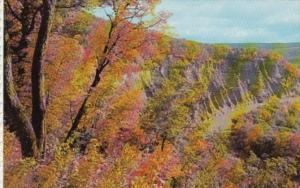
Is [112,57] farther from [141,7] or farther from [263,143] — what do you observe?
[263,143]

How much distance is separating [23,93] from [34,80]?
2693mm

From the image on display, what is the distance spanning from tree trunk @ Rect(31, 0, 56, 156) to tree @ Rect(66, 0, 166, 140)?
2.96m

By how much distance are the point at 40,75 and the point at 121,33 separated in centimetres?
387

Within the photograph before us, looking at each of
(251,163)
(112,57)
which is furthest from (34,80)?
(251,163)

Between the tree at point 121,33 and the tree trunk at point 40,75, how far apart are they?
296 cm

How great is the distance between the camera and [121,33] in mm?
16422

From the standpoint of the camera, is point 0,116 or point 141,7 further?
point 141,7

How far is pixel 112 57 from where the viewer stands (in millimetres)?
16625

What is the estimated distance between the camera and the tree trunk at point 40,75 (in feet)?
41.4

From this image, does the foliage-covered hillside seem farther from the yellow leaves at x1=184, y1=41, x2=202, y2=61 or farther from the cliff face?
the cliff face

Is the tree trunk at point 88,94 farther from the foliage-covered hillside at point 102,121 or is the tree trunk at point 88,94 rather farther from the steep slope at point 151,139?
the steep slope at point 151,139

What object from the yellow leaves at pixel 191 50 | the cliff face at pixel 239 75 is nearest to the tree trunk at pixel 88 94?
the yellow leaves at pixel 191 50

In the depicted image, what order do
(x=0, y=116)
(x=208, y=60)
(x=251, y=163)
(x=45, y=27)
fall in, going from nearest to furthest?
(x=0, y=116), (x=45, y=27), (x=251, y=163), (x=208, y=60)

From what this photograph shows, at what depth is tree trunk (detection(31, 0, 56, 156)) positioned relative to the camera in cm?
1261
